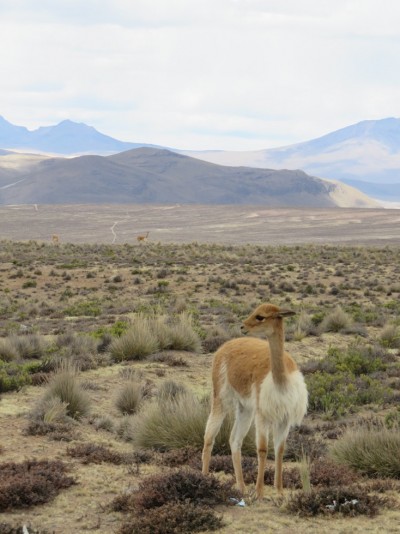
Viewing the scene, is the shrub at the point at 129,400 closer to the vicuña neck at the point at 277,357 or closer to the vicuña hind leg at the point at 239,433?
the vicuña hind leg at the point at 239,433

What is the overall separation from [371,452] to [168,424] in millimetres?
2239

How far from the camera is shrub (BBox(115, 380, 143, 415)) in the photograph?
987 centimetres

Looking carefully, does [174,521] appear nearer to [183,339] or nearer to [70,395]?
[70,395]

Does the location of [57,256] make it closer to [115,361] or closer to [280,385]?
[115,361]

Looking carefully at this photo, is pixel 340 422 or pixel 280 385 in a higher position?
pixel 280 385

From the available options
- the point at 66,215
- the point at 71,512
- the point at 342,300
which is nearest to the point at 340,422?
the point at 71,512

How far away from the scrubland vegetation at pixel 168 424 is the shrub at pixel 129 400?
0.02 metres

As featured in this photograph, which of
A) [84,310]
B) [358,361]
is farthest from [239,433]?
[84,310]

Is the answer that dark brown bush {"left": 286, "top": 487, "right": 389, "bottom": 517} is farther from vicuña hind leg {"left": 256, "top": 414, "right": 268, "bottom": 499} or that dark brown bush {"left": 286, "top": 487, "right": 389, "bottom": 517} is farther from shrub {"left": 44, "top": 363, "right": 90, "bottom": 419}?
shrub {"left": 44, "top": 363, "right": 90, "bottom": 419}

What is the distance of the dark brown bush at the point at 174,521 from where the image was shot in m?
5.09

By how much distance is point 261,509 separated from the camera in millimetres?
5629

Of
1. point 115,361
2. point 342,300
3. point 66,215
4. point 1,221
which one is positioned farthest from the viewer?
point 66,215

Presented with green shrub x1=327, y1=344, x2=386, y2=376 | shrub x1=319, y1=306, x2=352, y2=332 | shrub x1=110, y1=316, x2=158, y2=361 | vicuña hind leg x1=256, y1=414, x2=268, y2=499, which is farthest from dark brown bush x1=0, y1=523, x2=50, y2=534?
shrub x1=319, y1=306, x2=352, y2=332

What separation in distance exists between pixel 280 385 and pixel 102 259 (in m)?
33.7
